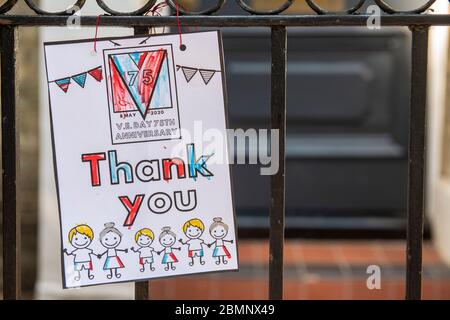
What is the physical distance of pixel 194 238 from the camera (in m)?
1.05

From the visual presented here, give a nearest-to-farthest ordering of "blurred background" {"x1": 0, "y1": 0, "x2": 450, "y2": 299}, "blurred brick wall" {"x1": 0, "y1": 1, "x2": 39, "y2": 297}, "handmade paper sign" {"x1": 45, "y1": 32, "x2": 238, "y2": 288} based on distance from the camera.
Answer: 1. "handmade paper sign" {"x1": 45, "y1": 32, "x2": 238, "y2": 288}
2. "blurred brick wall" {"x1": 0, "y1": 1, "x2": 39, "y2": 297}
3. "blurred background" {"x1": 0, "y1": 0, "x2": 450, "y2": 299}

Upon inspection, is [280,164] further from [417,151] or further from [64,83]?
[64,83]

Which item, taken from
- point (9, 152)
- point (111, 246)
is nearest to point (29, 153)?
point (9, 152)

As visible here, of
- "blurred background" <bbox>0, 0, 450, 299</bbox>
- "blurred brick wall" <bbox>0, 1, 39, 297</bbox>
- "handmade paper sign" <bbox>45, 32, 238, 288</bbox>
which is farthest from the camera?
"blurred background" <bbox>0, 0, 450, 299</bbox>

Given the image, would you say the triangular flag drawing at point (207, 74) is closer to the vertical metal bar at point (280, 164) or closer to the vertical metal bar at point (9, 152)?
the vertical metal bar at point (280, 164)

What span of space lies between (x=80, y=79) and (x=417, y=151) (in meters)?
0.53

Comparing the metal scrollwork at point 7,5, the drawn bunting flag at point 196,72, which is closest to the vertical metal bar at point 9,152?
the metal scrollwork at point 7,5

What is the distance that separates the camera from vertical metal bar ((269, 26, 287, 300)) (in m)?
1.08

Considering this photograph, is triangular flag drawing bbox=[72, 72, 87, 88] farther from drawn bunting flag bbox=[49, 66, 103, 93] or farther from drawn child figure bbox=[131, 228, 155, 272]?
drawn child figure bbox=[131, 228, 155, 272]

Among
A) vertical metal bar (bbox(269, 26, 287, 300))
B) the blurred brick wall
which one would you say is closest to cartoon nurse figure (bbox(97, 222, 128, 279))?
vertical metal bar (bbox(269, 26, 287, 300))

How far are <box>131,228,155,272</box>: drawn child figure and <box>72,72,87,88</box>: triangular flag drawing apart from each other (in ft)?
0.76

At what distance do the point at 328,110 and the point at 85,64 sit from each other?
2.16 m
